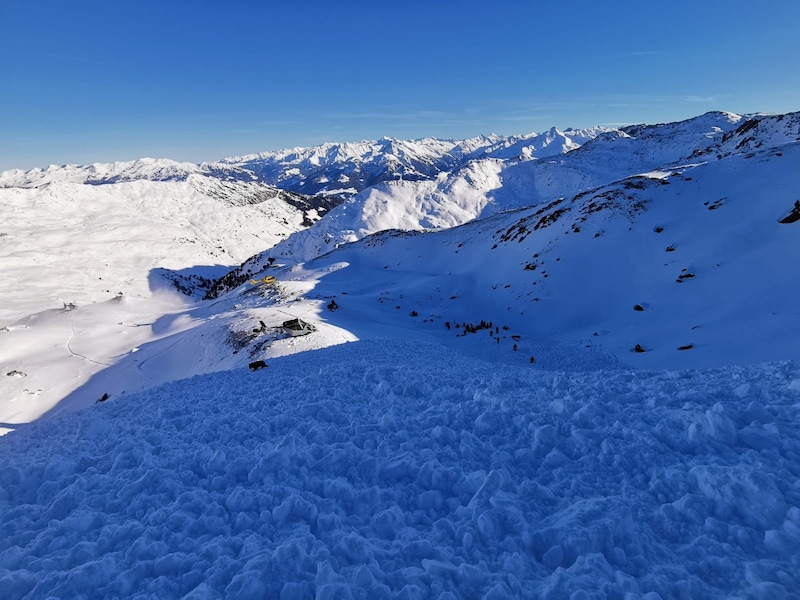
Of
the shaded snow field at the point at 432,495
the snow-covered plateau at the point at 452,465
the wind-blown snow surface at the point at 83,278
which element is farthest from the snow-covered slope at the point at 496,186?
the shaded snow field at the point at 432,495

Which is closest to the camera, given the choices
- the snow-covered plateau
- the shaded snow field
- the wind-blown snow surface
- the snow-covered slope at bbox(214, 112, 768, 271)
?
the shaded snow field

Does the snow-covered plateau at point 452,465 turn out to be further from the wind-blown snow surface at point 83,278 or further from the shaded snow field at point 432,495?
the wind-blown snow surface at point 83,278

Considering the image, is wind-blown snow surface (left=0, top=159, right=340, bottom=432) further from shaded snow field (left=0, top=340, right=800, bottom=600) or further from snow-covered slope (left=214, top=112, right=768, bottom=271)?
snow-covered slope (left=214, top=112, right=768, bottom=271)

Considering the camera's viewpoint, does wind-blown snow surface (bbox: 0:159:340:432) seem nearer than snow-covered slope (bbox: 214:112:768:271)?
Yes

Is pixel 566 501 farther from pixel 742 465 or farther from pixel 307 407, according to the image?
pixel 307 407

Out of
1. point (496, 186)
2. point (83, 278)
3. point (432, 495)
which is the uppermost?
point (496, 186)

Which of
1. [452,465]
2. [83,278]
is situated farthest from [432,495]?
[83,278]

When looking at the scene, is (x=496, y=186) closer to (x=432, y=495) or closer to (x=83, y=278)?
(x=83, y=278)

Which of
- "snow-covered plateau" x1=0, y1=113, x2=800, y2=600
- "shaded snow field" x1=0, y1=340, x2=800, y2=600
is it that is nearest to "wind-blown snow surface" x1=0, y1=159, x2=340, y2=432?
"snow-covered plateau" x1=0, y1=113, x2=800, y2=600

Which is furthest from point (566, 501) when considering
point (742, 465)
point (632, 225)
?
point (632, 225)
